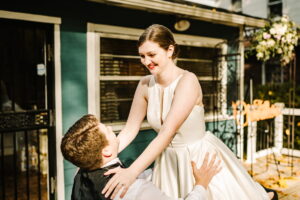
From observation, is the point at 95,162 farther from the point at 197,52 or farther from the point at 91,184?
the point at 197,52

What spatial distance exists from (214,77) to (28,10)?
3948 millimetres

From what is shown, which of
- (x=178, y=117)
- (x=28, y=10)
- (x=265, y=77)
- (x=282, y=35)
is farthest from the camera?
(x=265, y=77)

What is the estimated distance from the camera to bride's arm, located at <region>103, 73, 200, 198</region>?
1451mm

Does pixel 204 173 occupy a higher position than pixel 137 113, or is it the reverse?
pixel 137 113

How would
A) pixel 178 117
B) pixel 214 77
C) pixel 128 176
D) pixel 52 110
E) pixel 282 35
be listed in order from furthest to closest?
1. pixel 214 77
2. pixel 282 35
3. pixel 52 110
4. pixel 178 117
5. pixel 128 176

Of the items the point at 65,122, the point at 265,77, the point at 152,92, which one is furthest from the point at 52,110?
the point at 265,77

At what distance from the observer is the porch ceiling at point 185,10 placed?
421 centimetres

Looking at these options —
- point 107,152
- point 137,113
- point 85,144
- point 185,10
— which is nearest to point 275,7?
point 185,10

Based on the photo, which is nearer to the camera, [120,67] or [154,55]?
[154,55]

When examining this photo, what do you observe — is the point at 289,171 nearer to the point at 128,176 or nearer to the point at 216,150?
the point at 216,150

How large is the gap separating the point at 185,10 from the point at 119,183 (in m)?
3.92

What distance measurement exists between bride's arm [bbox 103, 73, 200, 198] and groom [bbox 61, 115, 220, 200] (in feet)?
0.26

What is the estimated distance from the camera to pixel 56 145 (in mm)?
4047

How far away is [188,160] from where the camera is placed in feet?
6.06
